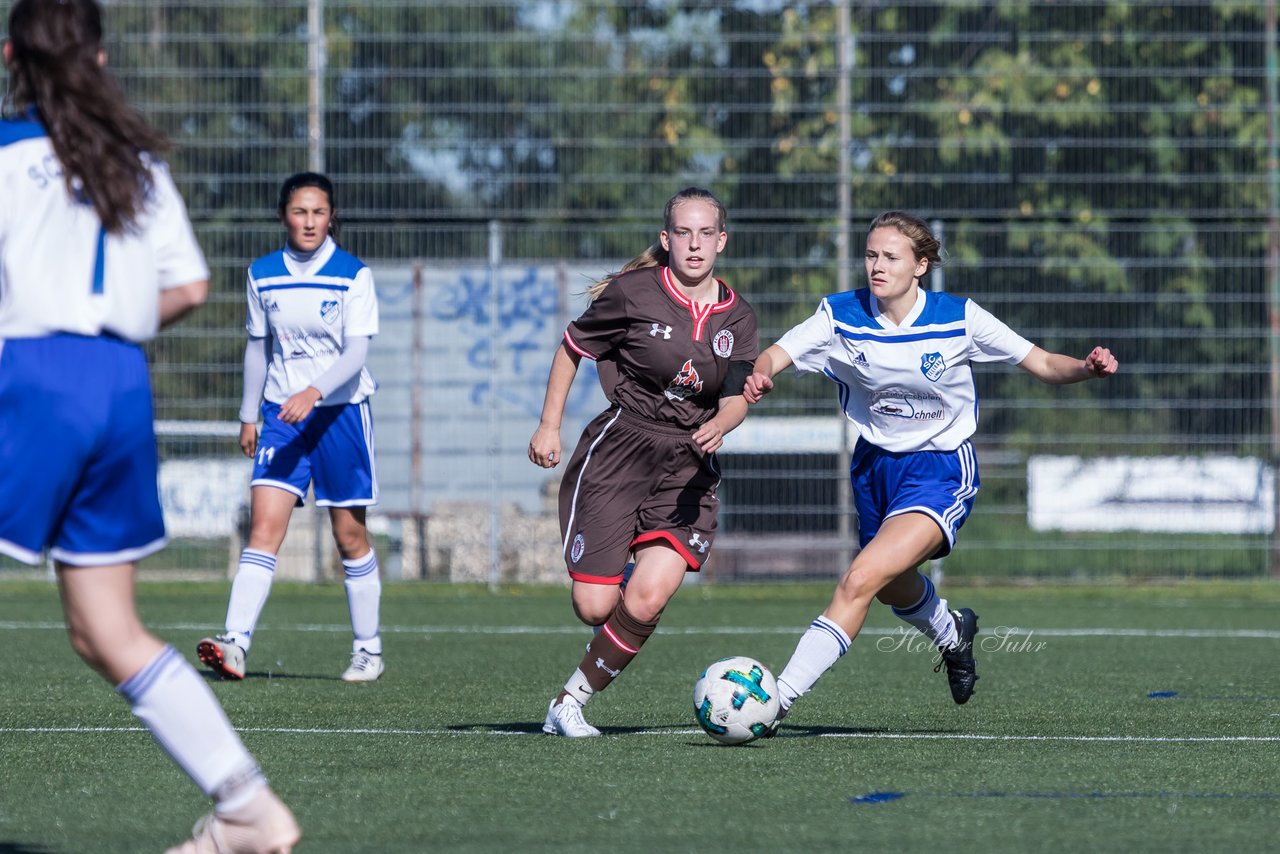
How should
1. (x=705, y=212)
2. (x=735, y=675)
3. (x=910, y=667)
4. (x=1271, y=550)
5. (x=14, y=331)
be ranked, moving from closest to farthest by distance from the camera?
(x=14, y=331) < (x=735, y=675) < (x=705, y=212) < (x=910, y=667) < (x=1271, y=550)

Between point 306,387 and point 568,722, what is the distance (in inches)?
97.3

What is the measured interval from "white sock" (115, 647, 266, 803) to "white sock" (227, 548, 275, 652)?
12.9 feet

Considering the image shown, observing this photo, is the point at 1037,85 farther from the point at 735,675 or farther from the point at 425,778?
the point at 425,778

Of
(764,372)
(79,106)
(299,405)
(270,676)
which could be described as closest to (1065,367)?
(764,372)

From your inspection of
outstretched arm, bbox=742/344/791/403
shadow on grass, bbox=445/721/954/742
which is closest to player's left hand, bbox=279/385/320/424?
shadow on grass, bbox=445/721/954/742

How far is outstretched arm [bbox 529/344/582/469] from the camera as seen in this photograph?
581 centimetres

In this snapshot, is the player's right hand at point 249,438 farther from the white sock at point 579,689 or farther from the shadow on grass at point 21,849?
the shadow on grass at point 21,849

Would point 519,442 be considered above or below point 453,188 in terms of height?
below

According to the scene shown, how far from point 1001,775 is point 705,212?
2119mm

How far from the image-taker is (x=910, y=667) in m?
8.25

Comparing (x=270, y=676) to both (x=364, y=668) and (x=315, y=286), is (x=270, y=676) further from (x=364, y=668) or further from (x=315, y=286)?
(x=315, y=286)

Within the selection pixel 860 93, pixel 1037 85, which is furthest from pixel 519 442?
pixel 1037 85

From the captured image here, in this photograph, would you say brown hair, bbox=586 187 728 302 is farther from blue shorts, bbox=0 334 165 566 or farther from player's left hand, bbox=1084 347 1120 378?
blue shorts, bbox=0 334 165 566

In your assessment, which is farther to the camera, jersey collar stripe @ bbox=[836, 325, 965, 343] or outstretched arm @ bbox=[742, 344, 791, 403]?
jersey collar stripe @ bbox=[836, 325, 965, 343]
